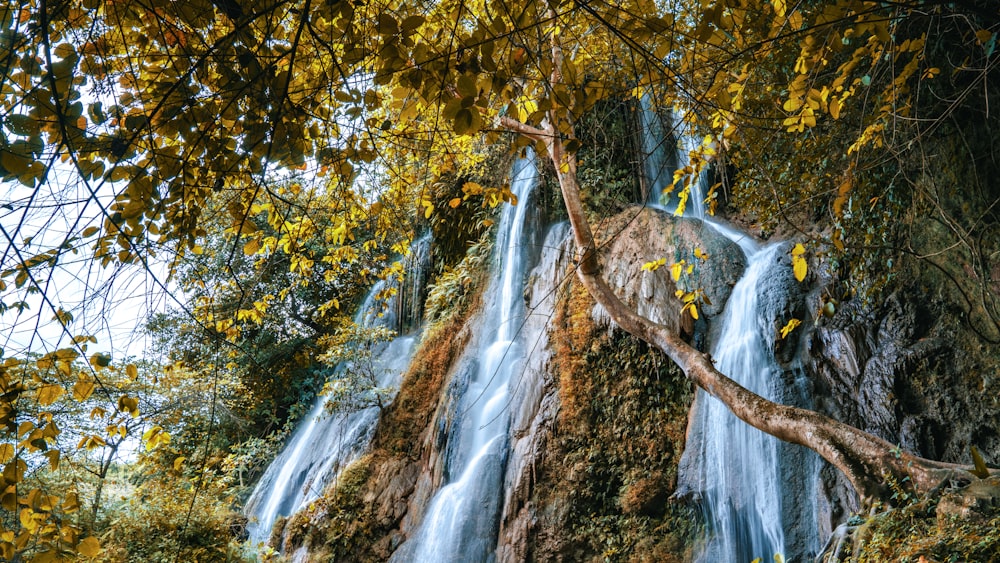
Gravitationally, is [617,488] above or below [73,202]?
below

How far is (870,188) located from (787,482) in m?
2.66

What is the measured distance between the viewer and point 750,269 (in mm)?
6785

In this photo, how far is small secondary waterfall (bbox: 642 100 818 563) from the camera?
5.01 metres

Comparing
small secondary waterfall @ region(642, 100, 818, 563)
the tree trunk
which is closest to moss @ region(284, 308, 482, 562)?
small secondary waterfall @ region(642, 100, 818, 563)

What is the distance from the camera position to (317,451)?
29.6ft

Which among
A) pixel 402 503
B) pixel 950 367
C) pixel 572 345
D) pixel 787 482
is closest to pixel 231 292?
pixel 402 503

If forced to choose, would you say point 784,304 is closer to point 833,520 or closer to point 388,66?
point 833,520

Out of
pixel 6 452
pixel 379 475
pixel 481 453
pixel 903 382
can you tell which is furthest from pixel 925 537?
pixel 379 475

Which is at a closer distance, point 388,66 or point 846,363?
point 388,66

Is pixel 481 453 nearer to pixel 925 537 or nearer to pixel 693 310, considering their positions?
pixel 693 310

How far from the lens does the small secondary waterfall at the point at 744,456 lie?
501 centimetres

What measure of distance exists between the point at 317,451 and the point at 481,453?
11.4ft

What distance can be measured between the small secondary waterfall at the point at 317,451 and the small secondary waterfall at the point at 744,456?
411cm

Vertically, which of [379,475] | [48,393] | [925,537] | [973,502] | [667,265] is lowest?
[925,537]
